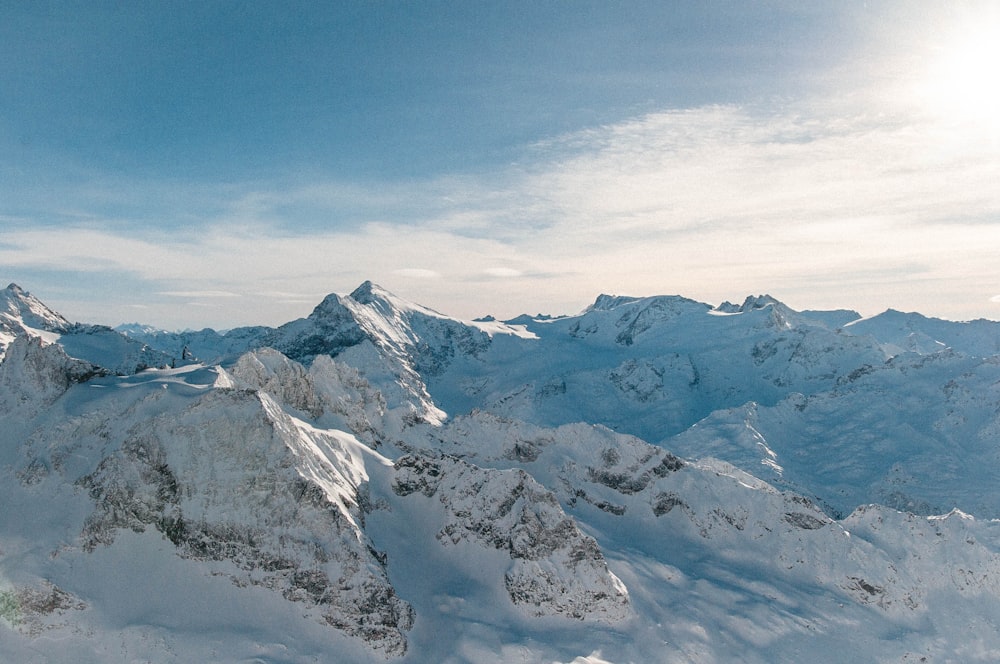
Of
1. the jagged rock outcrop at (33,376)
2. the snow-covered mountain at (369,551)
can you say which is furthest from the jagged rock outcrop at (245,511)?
the jagged rock outcrop at (33,376)

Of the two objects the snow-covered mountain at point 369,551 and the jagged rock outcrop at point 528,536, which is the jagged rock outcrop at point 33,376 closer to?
the snow-covered mountain at point 369,551

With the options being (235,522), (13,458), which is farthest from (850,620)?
(13,458)

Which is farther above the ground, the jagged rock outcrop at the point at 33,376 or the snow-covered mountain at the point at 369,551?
the jagged rock outcrop at the point at 33,376

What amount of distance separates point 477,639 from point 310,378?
58.2 metres

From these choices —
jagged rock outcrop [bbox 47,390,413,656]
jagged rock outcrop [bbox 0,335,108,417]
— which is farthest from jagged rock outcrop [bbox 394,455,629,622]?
jagged rock outcrop [bbox 0,335,108,417]

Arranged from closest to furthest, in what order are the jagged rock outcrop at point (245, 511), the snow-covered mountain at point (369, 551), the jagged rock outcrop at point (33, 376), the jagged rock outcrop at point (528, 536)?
the snow-covered mountain at point (369, 551), the jagged rock outcrop at point (245, 511), the jagged rock outcrop at point (33, 376), the jagged rock outcrop at point (528, 536)

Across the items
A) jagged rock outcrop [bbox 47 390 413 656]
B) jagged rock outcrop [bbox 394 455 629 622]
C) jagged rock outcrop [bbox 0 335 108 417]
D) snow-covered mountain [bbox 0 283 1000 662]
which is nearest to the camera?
snow-covered mountain [bbox 0 283 1000 662]

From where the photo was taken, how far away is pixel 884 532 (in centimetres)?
11775

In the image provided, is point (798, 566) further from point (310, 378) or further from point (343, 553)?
point (310, 378)

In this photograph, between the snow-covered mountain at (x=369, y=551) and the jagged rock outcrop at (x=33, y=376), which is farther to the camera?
the jagged rock outcrop at (x=33, y=376)

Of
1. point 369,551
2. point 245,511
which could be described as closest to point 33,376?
point 245,511

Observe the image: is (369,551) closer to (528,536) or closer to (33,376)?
(528,536)

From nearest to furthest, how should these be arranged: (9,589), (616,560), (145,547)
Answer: (9,589)
(145,547)
(616,560)

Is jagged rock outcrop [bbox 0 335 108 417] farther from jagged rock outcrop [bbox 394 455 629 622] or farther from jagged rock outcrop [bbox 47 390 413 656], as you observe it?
jagged rock outcrop [bbox 394 455 629 622]
